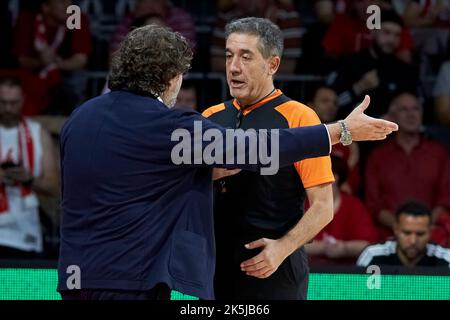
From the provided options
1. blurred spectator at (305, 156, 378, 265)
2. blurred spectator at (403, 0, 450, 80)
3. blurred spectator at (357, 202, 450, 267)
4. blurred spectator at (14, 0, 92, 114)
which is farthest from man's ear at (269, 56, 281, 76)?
blurred spectator at (403, 0, 450, 80)

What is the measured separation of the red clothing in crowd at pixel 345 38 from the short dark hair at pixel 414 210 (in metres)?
1.66

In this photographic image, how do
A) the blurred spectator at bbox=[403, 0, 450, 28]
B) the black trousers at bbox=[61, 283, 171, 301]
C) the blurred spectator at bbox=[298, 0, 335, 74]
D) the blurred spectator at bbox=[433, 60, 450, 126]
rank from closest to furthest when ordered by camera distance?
the black trousers at bbox=[61, 283, 171, 301] < the blurred spectator at bbox=[433, 60, 450, 126] < the blurred spectator at bbox=[298, 0, 335, 74] < the blurred spectator at bbox=[403, 0, 450, 28]

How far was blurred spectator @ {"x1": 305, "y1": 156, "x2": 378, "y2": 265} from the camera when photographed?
254 inches

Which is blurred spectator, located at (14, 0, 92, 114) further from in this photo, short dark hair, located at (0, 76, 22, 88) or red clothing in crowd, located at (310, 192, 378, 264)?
red clothing in crowd, located at (310, 192, 378, 264)

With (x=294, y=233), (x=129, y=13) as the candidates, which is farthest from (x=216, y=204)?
(x=129, y=13)

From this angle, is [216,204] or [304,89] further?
[304,89]

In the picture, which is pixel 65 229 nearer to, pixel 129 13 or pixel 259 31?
pixel 259 31

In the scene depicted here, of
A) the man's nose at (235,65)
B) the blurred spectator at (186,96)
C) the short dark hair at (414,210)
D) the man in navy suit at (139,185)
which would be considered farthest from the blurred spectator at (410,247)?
the man in navy suit at (139,185)

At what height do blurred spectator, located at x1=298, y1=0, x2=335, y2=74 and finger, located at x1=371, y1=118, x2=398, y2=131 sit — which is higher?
blurred spectator, located at x1=298, y1=0, x2=335, y2=74

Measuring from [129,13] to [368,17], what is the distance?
182 centimetres

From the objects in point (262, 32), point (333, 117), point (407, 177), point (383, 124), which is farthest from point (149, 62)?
Answer: point (407, 177)

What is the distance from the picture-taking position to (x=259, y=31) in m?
3.96

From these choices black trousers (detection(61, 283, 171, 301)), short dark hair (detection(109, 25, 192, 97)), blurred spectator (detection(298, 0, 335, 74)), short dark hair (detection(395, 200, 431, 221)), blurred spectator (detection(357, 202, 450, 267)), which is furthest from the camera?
blurred spectator (detection(298, 0, 335, 74))

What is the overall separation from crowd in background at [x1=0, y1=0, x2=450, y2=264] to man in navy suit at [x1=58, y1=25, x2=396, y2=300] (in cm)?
324
